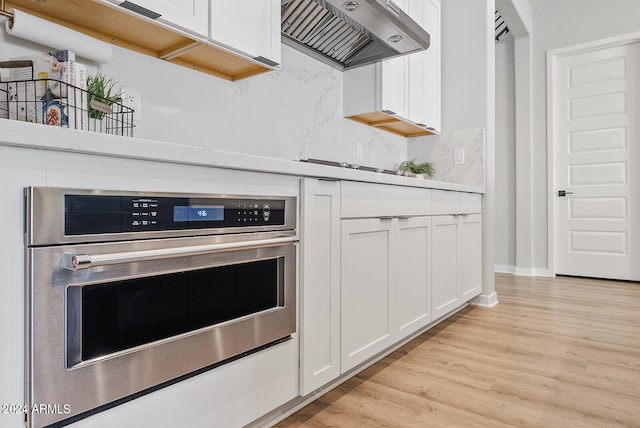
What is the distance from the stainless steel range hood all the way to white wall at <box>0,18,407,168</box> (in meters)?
0.09

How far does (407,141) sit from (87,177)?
2.98m

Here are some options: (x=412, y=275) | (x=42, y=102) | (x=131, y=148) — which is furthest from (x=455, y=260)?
(x=42, y=102)

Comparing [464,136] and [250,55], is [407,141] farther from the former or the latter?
[250,55]

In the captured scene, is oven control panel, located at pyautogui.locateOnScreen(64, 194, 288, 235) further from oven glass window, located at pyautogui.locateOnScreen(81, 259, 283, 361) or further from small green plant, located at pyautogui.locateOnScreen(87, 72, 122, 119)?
small green plant, located at pyautogui.locateOnScreen(87, 72, 122, 119)

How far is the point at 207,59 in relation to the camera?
1.65 meters

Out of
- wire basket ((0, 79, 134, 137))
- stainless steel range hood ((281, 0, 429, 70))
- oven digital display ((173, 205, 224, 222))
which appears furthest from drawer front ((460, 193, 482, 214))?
wire basket ((0, 79, 134, 137))

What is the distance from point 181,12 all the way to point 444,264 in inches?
74.5

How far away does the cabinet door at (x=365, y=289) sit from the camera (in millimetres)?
1556

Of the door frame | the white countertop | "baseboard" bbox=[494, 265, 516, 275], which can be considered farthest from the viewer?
"baseboard" bbox=[494, 265, 516, 275]

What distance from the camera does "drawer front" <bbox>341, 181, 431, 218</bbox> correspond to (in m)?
1.57

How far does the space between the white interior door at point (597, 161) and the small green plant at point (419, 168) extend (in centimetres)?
208

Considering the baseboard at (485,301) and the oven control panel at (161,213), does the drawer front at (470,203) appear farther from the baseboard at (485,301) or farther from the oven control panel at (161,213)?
the oven control panel at (161,213)

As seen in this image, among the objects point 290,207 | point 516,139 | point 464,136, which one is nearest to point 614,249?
point 516,139

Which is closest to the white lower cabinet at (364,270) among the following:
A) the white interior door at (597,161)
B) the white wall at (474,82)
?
the white wall at (474,82)
